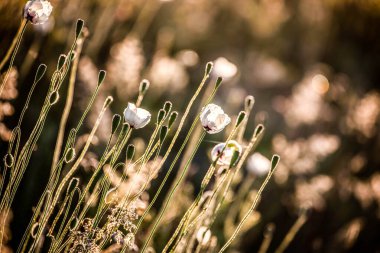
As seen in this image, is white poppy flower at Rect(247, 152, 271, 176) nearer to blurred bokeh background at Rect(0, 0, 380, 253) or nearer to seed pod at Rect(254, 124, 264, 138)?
blurred bokeh background at Rect(0, 0, 380, 253)

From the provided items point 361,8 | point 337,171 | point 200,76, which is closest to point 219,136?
point 200,76

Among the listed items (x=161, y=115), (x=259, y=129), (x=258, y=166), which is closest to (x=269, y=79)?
(x=258, y=166)

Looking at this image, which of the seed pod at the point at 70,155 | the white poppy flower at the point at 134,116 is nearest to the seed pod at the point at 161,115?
the white poppy flower at the point at 134,116

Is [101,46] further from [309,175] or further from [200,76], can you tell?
[309,175]

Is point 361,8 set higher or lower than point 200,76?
higher

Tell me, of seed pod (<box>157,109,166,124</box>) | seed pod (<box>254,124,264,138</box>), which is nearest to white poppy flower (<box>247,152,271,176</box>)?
seed pod (<box>254,124,264,138</box>)
